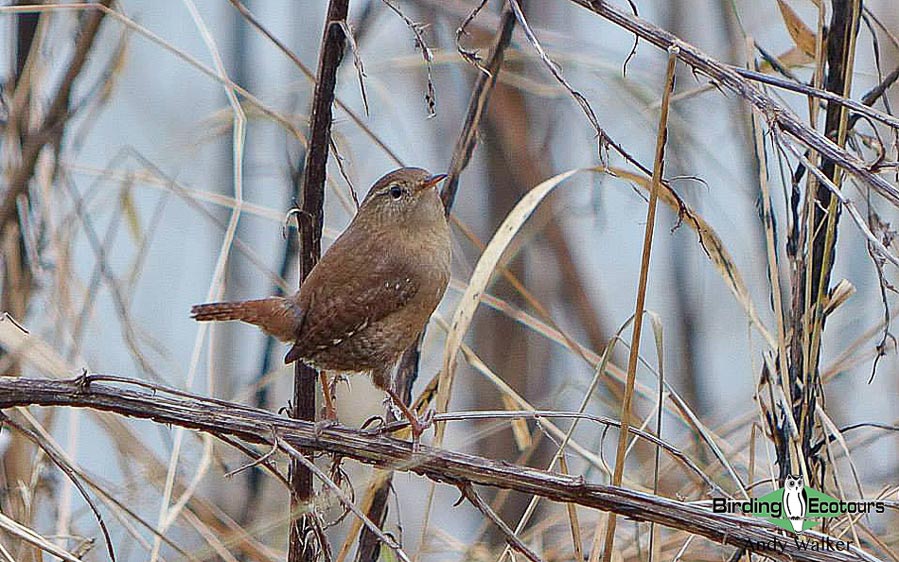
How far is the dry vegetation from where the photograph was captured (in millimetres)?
1195

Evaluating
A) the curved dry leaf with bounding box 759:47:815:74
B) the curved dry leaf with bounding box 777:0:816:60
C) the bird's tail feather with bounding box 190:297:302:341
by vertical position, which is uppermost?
the curved dry leaf with bounding box 759:47:815:74

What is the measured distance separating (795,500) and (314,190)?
75cm

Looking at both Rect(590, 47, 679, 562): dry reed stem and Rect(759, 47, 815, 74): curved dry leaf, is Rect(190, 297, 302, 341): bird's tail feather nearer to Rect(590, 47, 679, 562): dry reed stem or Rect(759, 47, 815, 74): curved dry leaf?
Rect(590, 47, 679, 562): dry reed stem

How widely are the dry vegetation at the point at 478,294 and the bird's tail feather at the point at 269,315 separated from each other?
3.4 inches

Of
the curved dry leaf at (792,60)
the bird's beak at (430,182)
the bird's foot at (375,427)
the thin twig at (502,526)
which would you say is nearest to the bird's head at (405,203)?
the bird's beak at (430,182)

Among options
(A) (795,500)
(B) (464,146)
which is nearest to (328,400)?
(B) (464,146)

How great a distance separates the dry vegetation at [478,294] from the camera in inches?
47.1

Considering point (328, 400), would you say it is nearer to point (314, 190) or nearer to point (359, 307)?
point (359, 307)

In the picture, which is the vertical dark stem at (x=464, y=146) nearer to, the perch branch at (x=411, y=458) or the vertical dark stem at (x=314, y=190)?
the vertical dark stem at (x=314, y=190)

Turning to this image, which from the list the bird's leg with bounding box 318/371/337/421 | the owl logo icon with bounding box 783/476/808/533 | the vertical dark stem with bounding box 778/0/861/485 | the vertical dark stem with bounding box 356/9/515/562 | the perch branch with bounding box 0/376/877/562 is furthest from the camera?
the bird's leg with bounding box 318/371/337/421

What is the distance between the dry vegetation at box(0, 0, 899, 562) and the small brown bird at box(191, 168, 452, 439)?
74 millimetres

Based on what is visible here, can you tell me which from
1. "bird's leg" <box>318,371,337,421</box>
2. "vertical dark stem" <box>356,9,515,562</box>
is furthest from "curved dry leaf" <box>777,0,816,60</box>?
"bird's leg" <box>318,371,337,421</box>

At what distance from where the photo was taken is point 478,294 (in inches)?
61.6

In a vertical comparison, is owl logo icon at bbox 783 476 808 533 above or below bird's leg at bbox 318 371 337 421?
below
